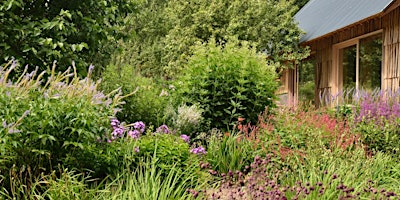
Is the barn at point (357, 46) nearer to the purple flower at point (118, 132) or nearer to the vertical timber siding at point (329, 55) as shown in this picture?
the vertical timber siding at point (329, 55)

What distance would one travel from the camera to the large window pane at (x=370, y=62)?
29.1 feet

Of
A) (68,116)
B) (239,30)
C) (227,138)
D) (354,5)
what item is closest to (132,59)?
(239,30)

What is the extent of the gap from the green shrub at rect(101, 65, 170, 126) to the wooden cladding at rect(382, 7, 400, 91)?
177 inches

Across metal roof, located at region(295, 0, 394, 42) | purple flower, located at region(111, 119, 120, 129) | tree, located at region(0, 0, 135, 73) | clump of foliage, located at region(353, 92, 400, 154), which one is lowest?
clump of foliage, located at region(353, 92, 400, 154)

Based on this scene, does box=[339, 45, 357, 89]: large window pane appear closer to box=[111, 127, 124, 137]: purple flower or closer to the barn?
the barn

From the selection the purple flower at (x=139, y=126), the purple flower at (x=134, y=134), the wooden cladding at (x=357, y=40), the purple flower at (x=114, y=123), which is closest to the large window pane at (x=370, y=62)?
the wooden cladding at (x=357, y=40)

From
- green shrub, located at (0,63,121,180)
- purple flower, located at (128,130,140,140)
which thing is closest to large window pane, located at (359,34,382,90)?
purple flower, located at (128,130,140,140)

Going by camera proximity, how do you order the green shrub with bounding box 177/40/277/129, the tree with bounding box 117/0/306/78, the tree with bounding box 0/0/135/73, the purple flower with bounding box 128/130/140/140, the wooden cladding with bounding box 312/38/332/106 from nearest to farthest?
the purple flower with bounding box 128/130/140/140 → the tree with bounding box 0/0/135/73 → the green shrub with bounding box 177/40/277/129 → the wooden cladding with bounding box 312/38/332/106 → the tree with bounding box 117/0/306/78

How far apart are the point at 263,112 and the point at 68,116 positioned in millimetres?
3381

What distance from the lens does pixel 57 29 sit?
532 centimetres

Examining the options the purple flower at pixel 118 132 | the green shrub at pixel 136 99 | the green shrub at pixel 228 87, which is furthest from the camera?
the green shrub at pixel 228 87

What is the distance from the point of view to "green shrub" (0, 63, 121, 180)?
11.3 feet

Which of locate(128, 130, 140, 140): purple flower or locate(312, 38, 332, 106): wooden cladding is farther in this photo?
locate(312, 38, 332, 106): wooden cladding

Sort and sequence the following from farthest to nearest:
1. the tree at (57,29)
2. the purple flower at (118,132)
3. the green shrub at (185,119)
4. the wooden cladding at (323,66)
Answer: the wooden cladding at (323,66) → the green shrub at (185,119) → the tree at (57,29) → the purple flower at (118,132)
